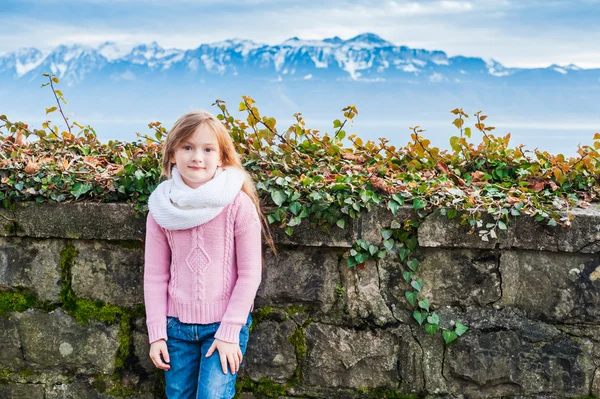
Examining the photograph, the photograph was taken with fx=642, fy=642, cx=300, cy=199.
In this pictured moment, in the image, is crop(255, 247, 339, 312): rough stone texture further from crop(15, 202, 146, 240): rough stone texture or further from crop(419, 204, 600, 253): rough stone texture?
crop(15, 202, 146, 240): rough stone texture

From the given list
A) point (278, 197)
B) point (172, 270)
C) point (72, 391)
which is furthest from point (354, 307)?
point (72, 391)

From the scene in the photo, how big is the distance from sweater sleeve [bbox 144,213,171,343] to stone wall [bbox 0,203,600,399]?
0.34 meters

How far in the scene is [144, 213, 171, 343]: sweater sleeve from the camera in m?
2.48

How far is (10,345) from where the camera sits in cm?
311

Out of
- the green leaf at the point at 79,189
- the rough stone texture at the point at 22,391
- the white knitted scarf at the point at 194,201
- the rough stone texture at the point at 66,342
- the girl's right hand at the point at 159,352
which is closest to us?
the white knitted scarf at the point at 194,201

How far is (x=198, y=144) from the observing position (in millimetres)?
2430

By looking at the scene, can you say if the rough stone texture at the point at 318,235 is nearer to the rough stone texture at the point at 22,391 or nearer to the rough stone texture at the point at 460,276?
the rough stone texture at the point at 460,276

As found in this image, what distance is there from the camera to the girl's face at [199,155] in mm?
2422

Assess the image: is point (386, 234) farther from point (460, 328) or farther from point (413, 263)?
point (460, 328)

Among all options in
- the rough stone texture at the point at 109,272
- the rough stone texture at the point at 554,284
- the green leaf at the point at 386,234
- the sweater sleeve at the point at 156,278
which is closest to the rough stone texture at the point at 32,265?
the rough stone texture at the point at 109,272

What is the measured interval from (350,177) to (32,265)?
1546 millimetres

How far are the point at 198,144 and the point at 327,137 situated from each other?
1.14 m

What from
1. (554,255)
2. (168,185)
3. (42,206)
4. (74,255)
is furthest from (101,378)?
(554,255)

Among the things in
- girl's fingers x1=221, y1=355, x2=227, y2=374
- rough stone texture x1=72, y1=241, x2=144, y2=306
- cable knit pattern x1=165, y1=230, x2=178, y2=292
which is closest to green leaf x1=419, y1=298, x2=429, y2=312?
A: girl's fingers x1=221, y1=355, x2=227, y2=374
